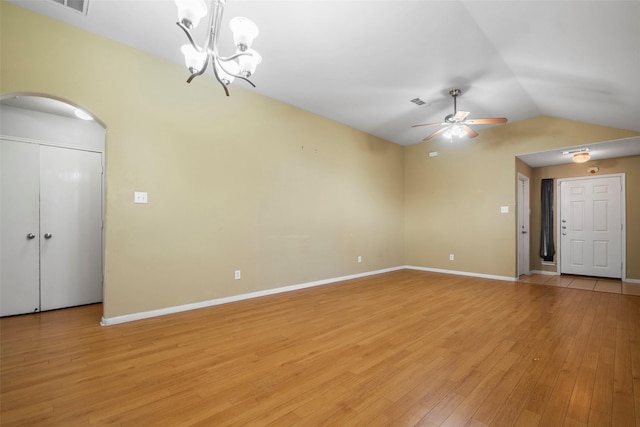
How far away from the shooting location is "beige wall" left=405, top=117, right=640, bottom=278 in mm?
5110

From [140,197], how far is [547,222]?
7.85 metres

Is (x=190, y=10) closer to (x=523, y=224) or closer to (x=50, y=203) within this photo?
(x=50, y=203)

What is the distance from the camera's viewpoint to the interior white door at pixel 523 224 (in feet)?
19.1

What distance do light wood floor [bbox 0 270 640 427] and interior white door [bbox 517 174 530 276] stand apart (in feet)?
7.50

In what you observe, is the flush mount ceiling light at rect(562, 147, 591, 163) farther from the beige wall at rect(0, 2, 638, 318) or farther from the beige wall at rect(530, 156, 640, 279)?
the beige wall at rect(530, 156, 640, 279)

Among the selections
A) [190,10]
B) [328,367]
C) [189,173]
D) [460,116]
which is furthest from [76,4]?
[460,116]

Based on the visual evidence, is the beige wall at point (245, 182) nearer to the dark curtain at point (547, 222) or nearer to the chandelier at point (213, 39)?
the chandelier at point (213, 39)

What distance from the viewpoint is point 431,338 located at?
2670mm

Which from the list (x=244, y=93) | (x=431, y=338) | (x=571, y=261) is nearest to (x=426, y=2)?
(x=244, y=93)

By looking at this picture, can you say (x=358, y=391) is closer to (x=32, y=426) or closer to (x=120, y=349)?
(x=32, y=426)

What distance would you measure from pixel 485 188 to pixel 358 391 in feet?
17.7

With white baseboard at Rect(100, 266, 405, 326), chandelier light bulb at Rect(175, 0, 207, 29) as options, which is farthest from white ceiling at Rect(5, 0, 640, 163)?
white baseboard at Rect(100, 266, 405, 326)

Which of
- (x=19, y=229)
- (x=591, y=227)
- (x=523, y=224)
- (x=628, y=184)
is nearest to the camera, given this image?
(x=19, y=229)

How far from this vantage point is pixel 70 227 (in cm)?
372
